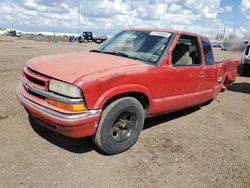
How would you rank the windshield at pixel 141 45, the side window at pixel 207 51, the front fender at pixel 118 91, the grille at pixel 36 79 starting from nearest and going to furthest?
the front fender at pixel 118 91 → the grille at pixel 36 79 → the windshield at pixel 141 45 → the side window at pixel 207 51

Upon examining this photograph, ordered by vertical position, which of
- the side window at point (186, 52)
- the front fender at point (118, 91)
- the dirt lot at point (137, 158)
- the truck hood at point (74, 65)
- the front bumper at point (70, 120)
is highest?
the side window at point (186, 52)

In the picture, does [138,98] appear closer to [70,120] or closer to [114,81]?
[114,81]

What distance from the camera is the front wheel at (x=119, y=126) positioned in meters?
3.32

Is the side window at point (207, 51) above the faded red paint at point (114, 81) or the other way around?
above

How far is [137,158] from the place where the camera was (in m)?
3.56

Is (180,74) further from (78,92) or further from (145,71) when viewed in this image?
(78,92)

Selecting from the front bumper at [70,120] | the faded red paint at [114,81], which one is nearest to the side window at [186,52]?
the faded red paint at [114,81]

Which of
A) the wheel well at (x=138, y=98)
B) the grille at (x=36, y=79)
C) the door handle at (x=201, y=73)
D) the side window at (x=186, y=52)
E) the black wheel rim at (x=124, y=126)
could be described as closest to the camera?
the grille at (x=36, y=79)

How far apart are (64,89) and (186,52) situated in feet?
8.98

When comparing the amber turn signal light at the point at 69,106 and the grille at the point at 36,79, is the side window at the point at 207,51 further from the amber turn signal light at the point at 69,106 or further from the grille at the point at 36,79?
the grille at the point at 36,79

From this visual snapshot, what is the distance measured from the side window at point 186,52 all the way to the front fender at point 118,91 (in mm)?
974

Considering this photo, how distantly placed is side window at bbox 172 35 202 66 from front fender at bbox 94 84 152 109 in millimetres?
974

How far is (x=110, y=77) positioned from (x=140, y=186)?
1.38 m

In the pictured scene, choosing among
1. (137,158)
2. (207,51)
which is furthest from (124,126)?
(207,51)
